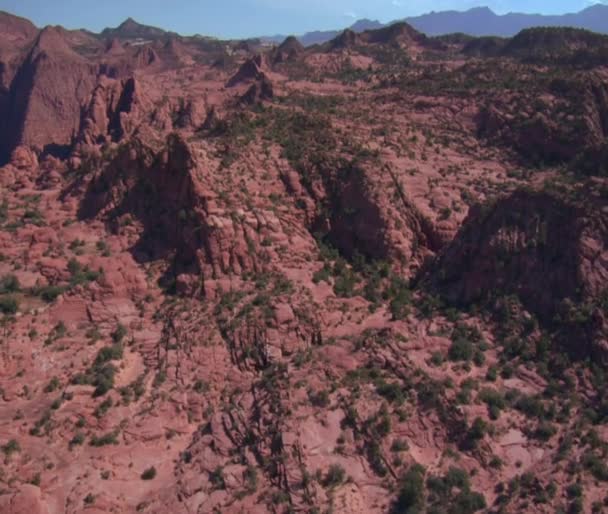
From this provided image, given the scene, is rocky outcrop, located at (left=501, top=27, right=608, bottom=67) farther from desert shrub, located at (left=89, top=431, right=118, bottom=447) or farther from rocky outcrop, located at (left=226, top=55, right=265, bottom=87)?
desert shrub, located at (left=89, top=431, right=118, bottom=447)

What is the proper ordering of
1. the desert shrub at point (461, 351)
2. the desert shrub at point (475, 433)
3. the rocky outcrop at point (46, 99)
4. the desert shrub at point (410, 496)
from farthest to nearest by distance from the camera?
1. the rocky outcrop at point (46, 99)
2. the desert shrub at point (461, 351)
3. the desert shrub at point (475, 433)
4. the desert shrub at point (410, 496)

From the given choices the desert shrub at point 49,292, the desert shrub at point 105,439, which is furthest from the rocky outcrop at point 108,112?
the desert shrub at point 105,439

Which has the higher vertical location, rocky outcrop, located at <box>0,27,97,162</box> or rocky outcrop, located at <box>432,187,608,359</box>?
rocky outcrop, located at <box>0,27,97,162</box>

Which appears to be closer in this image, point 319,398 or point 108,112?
point 319,398

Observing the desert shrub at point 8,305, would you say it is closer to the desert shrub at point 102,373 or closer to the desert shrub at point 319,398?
the desert shrub at point 102,373

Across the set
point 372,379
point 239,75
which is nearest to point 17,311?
point 372,379

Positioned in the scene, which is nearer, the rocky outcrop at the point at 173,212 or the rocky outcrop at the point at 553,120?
the rocky outcrop at the point at 173,212

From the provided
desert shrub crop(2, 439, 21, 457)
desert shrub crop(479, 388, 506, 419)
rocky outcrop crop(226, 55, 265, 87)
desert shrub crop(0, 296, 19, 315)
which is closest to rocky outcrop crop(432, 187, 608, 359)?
desert shrub crop(479, 388, 506, 419)

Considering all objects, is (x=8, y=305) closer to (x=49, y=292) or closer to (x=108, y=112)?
(x=49, y=292)

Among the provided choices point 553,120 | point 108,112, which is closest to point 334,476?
point 553,120
